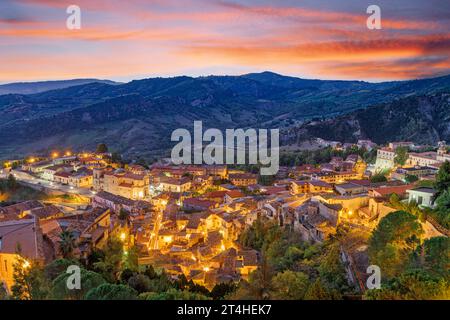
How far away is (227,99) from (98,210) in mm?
150071

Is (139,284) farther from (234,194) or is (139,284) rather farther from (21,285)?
(234,194)

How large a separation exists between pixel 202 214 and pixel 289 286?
13488 mm

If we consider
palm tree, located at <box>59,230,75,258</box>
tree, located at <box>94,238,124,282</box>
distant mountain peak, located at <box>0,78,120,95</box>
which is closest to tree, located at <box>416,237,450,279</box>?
tree, located at <box>94,238,124,282</box>

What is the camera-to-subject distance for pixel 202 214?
24.9m

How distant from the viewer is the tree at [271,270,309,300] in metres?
11.2

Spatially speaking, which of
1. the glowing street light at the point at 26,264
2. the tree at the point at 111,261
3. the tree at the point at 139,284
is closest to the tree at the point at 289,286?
the tree at the point at 139,284

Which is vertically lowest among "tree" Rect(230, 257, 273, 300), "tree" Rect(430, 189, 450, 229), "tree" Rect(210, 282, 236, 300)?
"tree" Rect(210, 282, 236, 300)

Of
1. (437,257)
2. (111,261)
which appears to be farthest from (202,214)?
(437,257)

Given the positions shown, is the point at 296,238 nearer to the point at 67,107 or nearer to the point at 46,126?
the point at 46,126

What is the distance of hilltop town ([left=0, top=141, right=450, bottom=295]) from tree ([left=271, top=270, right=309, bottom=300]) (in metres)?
1.60

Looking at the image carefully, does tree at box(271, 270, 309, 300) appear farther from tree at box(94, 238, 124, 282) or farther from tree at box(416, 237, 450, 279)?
tree at box(94, 238, 124, 282)

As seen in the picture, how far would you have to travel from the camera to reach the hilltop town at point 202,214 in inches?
613

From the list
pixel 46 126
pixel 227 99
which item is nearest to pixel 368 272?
pixel 46 126

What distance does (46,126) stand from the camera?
100938mm
